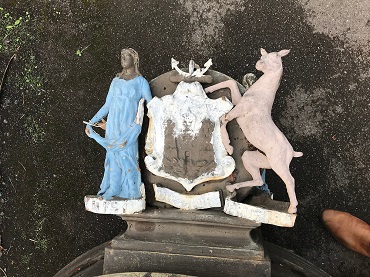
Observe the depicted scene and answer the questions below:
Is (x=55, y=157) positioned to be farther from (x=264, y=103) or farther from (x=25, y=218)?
(x=264, y=103)

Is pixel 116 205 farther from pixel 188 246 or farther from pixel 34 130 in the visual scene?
pixel 34 130

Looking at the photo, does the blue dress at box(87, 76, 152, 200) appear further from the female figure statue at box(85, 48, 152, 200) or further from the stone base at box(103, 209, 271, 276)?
the stone base at box(103, 209, 271, 276)

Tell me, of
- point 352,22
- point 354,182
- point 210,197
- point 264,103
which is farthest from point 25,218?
point 352,22

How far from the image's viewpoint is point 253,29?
148 inches

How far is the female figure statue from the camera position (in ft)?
9.21

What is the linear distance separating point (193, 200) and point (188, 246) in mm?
294

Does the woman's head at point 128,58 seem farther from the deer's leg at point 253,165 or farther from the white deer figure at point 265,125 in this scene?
the deer's leg at point 253,165

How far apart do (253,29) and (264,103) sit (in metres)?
1.34

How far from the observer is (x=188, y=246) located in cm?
279

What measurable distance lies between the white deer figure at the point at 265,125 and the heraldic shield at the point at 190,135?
0.12m

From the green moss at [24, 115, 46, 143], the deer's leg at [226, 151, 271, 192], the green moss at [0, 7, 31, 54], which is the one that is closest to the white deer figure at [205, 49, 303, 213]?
the deer's leg at [226, 151, 271, 192]

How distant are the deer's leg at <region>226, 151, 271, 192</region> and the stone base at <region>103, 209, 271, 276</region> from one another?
0.23 meters

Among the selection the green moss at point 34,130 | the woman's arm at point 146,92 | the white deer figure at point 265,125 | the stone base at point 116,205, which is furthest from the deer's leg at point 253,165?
the green moss at point 34,130

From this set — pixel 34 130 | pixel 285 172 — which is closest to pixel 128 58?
pixel 285 172
